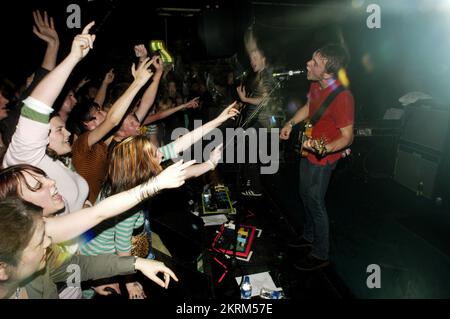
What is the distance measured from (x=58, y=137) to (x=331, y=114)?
2.25m

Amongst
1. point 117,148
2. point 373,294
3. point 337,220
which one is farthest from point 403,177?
point 117,148

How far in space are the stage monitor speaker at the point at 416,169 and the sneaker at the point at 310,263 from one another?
8.19 feet

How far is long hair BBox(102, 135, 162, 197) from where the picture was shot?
1.84 meters

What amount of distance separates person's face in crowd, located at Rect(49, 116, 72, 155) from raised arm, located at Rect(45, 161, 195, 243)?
2.26ft

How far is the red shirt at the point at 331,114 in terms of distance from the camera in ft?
8.10

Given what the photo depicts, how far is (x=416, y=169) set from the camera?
4324mm

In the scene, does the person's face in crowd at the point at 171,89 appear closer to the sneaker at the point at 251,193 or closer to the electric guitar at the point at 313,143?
the sneaker at the point at 251,193

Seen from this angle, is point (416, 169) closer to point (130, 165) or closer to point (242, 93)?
point (242, 93)

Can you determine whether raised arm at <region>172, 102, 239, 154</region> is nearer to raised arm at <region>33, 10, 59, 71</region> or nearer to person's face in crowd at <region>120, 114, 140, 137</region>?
person's face in crowd at <region>120, 114, 140, 137</region>

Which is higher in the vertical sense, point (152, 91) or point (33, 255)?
point (152, 91)

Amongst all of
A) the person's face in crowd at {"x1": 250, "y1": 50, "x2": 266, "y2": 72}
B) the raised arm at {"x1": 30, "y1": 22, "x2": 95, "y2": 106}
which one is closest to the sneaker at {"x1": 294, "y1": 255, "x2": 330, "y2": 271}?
the raised arm at {"x1": 30, "y1": 22, "x2": 95, "y2": 106}

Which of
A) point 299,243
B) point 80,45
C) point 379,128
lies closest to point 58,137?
point 80,45

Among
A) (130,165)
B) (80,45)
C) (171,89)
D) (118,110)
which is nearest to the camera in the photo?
(80,45)

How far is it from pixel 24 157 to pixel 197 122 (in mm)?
4153
